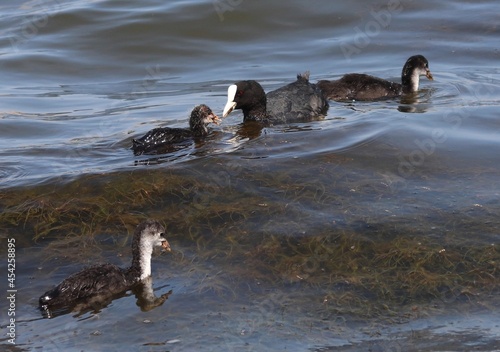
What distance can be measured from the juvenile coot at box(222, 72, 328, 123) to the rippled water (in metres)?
0.31

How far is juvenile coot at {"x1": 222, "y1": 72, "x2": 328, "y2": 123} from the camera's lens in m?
13.4

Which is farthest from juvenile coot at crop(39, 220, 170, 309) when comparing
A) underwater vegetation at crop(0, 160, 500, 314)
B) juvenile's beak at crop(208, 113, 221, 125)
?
juvenile's beak at crop(208, 113, 221, 125)

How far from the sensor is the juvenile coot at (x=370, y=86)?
14.5 meters

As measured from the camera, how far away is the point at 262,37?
1981 centimetres

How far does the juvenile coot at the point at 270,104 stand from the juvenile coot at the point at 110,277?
16.7 feet

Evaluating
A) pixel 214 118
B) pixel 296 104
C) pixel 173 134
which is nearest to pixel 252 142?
pixel 214 118

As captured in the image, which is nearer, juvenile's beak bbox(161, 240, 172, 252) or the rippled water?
the rippled water

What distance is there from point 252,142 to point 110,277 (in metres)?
4.32

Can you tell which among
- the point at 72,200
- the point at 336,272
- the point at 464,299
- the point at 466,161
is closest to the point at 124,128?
the point at 72,200

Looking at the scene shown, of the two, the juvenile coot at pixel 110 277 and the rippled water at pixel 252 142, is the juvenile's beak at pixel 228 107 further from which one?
the juvenile coot at pixel 110 277

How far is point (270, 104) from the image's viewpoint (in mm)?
13602

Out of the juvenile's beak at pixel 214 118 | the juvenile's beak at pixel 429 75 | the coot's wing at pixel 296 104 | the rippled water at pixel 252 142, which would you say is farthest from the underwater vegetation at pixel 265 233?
the juvenile's beak at pixel 429 75

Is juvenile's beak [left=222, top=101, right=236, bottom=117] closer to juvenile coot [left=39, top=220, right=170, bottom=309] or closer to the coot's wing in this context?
the coot's wing

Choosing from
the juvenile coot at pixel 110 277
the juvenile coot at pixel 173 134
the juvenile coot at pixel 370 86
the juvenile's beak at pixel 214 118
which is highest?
the juvenile coot at pixel 370 86
